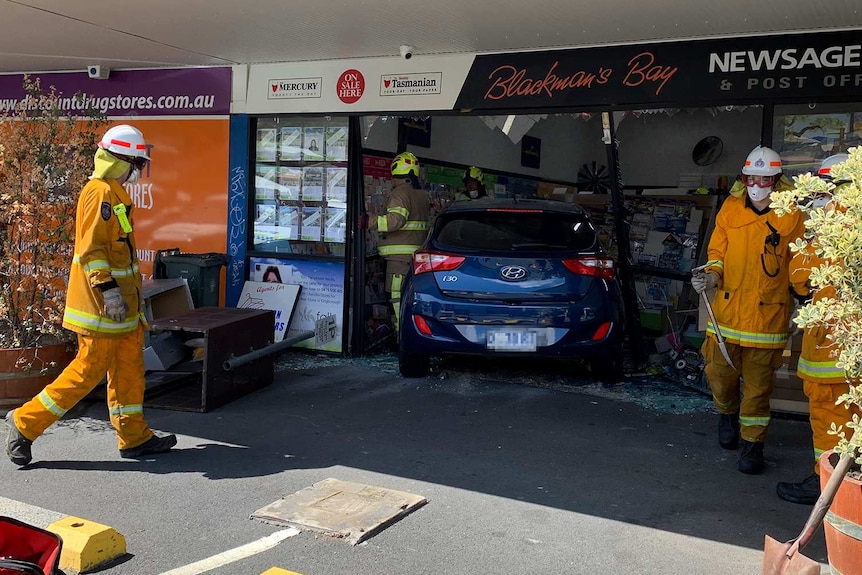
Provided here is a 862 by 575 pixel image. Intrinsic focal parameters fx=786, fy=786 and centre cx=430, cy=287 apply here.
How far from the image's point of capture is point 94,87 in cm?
980

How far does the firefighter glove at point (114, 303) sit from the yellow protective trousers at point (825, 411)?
3.98 m

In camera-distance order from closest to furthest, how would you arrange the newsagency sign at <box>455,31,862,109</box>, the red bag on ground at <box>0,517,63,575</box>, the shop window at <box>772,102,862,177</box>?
the red bag on ground at <box>0,517,63,575</box> → the newsagency sign at <box>455,31,862,109</box> → the shop window at <box>772,102,862,177</box>

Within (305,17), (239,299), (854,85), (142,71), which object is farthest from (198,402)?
(854,85)

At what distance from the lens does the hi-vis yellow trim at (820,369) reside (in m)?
4.14

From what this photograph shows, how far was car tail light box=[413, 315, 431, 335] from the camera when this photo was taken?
6.68 meters

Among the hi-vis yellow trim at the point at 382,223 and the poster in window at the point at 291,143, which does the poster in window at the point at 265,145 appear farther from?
the hi-vis yellow trim at the point at 382,223

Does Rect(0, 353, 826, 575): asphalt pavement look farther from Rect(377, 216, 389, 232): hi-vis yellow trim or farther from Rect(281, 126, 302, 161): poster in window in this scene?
Rect(281, 126, 302, 161): poster in window

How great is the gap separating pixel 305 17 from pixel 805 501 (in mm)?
5123

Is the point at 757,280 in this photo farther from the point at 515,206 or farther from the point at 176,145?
the point at 176,145

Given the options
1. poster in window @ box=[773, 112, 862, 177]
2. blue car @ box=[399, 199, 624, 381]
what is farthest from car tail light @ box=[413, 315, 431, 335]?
poster in window @ box=[773, 112, 862, 177]

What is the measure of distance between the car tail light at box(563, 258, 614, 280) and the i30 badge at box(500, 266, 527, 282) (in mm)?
356

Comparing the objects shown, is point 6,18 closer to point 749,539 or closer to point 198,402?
point 198,402

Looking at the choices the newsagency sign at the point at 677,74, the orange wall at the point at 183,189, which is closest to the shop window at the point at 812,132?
the newsagency sign at the point at 677,74

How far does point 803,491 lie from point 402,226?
16.1ft
